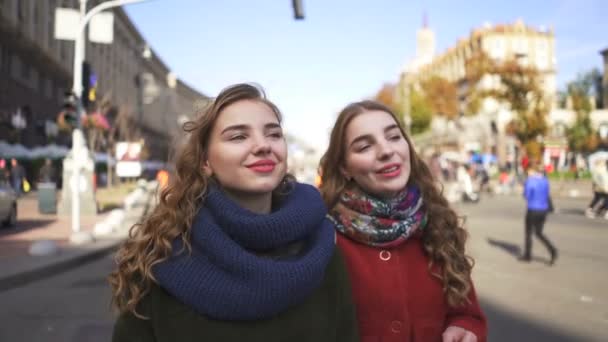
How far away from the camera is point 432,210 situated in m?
2.35

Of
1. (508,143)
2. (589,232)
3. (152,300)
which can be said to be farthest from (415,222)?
(508,143)

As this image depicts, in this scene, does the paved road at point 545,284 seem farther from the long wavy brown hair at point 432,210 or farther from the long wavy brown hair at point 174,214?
the long wavy brown hair at point 174,214

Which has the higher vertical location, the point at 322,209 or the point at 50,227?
the point at 322,209

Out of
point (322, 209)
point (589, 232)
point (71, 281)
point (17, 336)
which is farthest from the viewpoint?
point (589, 232)

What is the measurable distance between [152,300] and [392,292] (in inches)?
37.2

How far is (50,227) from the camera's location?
13562 millimetres

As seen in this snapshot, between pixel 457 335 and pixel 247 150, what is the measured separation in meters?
1.12

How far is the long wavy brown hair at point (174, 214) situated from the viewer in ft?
5.41

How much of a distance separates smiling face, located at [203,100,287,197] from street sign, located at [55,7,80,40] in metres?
11.8

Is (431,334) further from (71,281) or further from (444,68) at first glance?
(444,68)

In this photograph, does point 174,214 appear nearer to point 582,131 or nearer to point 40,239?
point 40,239

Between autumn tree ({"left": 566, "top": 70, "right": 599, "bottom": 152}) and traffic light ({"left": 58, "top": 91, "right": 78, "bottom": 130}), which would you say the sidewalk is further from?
autumn tree ({"left": 566, "top": 70, "right": 599, "bottom": 152})

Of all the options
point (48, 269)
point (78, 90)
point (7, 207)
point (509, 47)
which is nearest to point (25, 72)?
point (7, 207)

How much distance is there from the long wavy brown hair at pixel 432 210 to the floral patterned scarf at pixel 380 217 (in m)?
0.08
